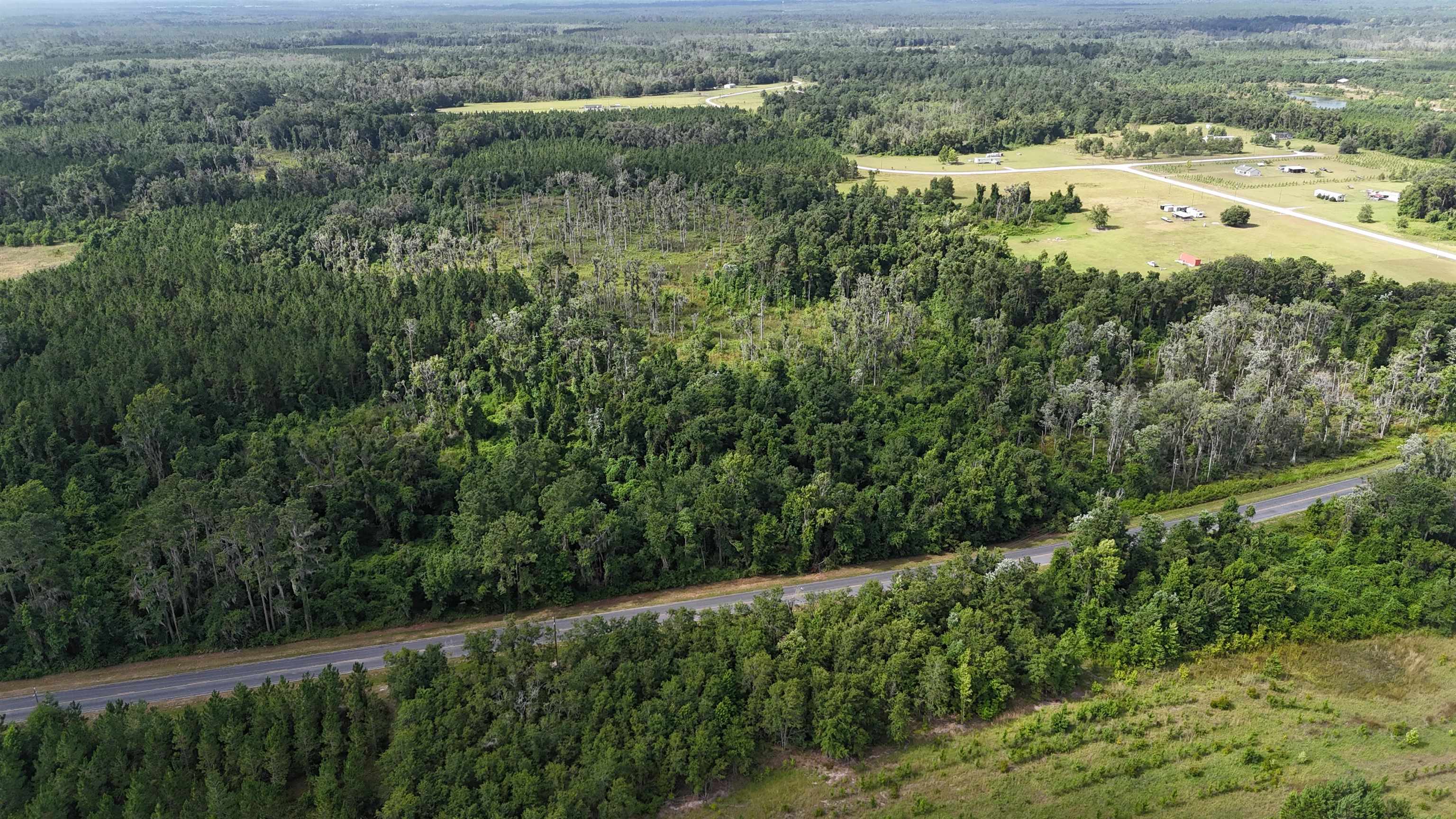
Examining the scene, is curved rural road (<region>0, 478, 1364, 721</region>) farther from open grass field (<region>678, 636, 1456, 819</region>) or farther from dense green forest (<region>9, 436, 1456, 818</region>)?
open grass field (<region>678, 636, 1456, 819</region>)

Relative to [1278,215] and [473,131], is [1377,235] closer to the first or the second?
[1278,215]

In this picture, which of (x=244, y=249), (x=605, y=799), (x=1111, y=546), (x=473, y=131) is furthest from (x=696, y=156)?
(x=605, y=799)

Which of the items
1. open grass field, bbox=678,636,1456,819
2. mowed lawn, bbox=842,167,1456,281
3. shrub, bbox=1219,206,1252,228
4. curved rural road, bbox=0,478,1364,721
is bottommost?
open grass field, bbox=678,636,1456,819

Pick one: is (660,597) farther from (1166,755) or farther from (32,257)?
(32,257)

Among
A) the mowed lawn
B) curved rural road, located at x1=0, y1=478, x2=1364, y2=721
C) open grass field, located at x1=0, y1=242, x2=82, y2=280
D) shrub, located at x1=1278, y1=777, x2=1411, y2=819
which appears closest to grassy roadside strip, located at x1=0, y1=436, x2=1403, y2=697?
curved rural road, located at x1=0, y1=478, x2=1364, y2=721

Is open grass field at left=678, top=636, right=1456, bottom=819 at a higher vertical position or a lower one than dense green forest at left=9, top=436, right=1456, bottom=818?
lower

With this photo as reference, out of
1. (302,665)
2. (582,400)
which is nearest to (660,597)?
(302,665)
